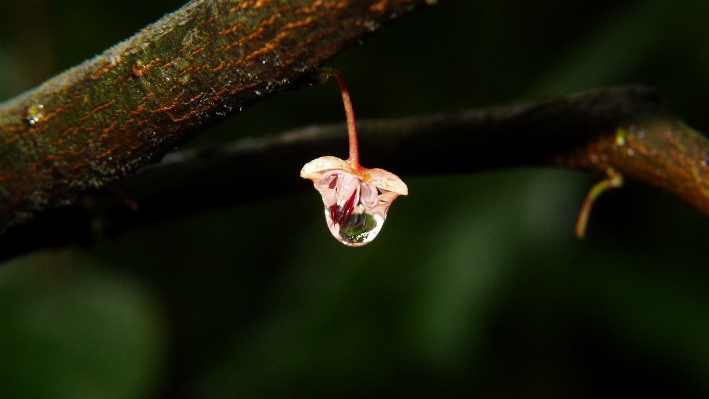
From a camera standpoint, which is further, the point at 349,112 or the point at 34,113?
the point at 34,113

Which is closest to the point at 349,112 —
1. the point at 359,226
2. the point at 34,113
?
the point at 359,226

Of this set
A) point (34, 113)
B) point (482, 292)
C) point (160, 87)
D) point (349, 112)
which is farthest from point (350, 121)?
point (482, 292)

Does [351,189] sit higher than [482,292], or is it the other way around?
[351,189]

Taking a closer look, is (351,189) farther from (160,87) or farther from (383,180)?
(160,87)

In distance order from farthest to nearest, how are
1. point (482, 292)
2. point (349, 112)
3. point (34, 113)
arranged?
point (482, 292) → point (34, 113) → point (349, 112)

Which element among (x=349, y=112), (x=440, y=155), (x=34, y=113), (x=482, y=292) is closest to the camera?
(x=349, y=112)

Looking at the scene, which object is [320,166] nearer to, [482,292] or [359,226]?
[359,226]

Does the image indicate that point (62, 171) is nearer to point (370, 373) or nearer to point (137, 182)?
point (137, 182)

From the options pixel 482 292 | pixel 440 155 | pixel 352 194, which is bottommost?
pixel 482 292
